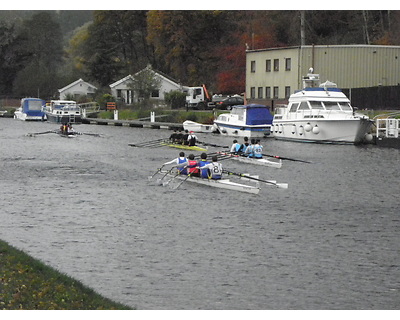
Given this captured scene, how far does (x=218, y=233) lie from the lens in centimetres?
2869

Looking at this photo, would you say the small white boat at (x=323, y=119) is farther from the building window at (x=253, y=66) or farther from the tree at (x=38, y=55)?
the tree at (x=38, y=55)

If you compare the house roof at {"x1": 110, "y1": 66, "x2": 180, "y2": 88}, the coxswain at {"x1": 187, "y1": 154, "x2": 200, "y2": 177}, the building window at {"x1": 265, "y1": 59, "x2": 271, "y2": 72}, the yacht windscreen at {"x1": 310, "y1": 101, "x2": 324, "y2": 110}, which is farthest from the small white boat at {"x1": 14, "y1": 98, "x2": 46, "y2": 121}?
the coxswain at {"x1": 187, "y1": 154, "x2": 200, "y2": 177}

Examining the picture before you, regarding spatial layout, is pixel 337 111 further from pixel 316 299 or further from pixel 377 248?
pixel 316 299

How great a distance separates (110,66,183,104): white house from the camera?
108 m

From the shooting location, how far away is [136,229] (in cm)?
2952

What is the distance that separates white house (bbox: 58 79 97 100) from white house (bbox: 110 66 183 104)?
43.9 feet

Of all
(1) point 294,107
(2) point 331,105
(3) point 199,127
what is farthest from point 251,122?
(3) point 199,127

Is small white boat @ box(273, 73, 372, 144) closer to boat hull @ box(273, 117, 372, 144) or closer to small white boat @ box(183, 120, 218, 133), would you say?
boat hull @ box(273, 117, 372, 144)

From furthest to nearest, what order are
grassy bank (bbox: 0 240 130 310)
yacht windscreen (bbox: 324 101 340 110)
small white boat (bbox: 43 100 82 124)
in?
small white boat (bbox: 43 100 82 124) → yacht windscreen (bbox: 324 101 340 110) → grassy bank (bbox: 0 240 130 310)

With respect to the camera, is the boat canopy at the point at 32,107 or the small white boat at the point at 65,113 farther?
the boat canopy at the point at 32,107

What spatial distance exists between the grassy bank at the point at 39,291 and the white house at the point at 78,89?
111 m

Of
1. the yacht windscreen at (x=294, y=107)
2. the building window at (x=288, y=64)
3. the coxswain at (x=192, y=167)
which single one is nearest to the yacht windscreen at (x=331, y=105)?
the yacht windscreen at (x=294, y=107)

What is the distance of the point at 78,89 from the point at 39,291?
11522cm

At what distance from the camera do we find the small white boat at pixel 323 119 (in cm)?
5891
